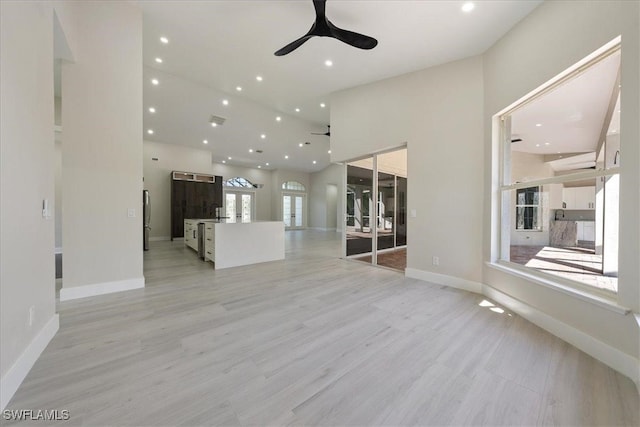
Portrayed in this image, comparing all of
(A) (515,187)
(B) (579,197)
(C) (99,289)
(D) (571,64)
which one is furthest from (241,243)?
(D) (571,64)

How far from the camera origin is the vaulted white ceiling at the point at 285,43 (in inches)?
114

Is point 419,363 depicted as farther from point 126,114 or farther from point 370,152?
point 126,114

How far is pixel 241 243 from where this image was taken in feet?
16.3

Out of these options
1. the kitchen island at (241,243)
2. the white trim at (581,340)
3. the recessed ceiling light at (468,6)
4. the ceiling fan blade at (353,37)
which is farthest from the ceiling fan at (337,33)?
the kitchen island at (241,243)

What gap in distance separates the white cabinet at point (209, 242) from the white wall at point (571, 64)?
15.7 ft

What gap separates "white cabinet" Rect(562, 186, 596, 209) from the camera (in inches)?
94.6

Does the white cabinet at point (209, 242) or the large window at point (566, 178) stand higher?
the large window at point (566, 178)

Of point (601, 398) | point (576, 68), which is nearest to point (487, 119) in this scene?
point (576, 68)

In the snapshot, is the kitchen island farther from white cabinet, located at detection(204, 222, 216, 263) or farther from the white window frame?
the white window frame

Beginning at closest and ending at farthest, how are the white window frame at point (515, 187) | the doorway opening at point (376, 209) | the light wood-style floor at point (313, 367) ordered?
the light wood-style floor at point (313, 367)
the white window frame at point (515, 187)
the doorway opening at point (376, 209)

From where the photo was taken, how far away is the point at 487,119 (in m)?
3.25

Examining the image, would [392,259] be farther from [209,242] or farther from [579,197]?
[209,242]

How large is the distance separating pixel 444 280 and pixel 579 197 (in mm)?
1876

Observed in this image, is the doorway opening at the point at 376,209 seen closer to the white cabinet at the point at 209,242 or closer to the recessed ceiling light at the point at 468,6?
the recessed ceiling light at the point at 468,6
